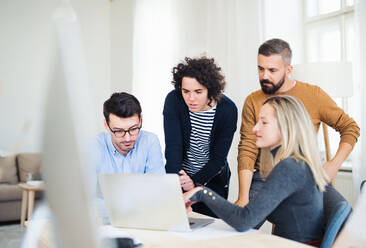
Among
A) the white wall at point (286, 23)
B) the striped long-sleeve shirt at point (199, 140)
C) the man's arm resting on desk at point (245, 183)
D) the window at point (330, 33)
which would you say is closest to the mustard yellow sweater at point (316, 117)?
the man's arm resting on desk at point (245, 183)

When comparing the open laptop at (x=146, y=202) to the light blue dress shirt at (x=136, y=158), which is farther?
the light blue dress shirt at (x=136, y=158)

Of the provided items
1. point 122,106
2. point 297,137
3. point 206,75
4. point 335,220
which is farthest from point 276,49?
point 335,220

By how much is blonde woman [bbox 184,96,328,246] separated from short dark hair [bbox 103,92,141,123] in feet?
2.05

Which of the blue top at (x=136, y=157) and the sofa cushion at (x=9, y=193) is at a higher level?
the blue top at (x=136, y=157)

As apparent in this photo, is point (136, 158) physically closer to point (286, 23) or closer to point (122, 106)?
point (122, 106)

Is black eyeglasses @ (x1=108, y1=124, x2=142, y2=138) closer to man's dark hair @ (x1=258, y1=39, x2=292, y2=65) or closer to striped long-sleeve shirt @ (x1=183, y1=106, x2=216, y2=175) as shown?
striped long-sleeve shirt @ (x1=183, y1=106, x2=216, y2=175)

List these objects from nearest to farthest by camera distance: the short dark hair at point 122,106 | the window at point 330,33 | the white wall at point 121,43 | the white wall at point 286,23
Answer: the short dark hair at point 122,106, the window at point 330,33, the white wall at point 286,23, the white wall at point 121,43

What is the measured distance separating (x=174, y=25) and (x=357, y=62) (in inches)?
91.9

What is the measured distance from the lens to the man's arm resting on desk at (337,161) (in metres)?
1.97

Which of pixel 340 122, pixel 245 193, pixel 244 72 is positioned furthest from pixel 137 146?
pixel 244 72

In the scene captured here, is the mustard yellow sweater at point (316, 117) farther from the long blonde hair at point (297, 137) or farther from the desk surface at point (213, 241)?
the desk surface at point (213, 241)

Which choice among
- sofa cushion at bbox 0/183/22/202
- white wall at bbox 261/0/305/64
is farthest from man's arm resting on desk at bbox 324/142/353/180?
sofa cushion at bbox 0/183/22/202

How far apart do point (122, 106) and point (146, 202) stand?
2.04ft

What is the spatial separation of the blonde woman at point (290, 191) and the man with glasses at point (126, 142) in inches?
23.2
